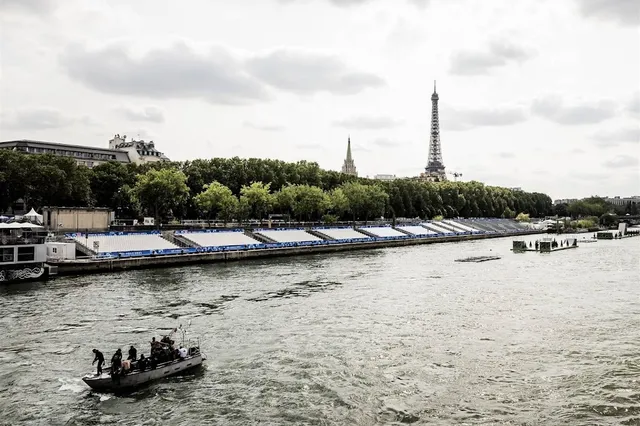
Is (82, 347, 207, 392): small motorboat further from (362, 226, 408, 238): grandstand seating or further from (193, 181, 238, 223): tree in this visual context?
(362, 226, 408, 238): grandstand seating

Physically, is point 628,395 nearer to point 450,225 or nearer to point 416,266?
point 416,266

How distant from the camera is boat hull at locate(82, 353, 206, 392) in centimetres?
2527

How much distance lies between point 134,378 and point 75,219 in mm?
58174

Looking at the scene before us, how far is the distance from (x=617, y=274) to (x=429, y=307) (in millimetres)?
35479

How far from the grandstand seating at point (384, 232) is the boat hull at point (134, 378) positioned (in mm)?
98717

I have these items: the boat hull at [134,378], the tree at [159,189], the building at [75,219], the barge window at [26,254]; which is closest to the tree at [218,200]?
the tree at [159,189]

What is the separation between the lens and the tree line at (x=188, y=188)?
312 feet

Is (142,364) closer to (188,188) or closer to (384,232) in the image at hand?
(188,188)

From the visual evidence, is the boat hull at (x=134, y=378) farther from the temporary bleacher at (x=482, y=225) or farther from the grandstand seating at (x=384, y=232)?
the temporary bleacher at (x=482, y=225)

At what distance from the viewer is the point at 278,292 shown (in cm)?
5147

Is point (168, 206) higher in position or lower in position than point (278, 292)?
higher

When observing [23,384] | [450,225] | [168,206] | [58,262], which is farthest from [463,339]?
[450,225]

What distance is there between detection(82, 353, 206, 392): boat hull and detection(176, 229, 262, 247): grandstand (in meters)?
57.1

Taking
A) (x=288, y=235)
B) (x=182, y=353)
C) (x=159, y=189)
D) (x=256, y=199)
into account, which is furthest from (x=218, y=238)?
(x=182, y=353)
